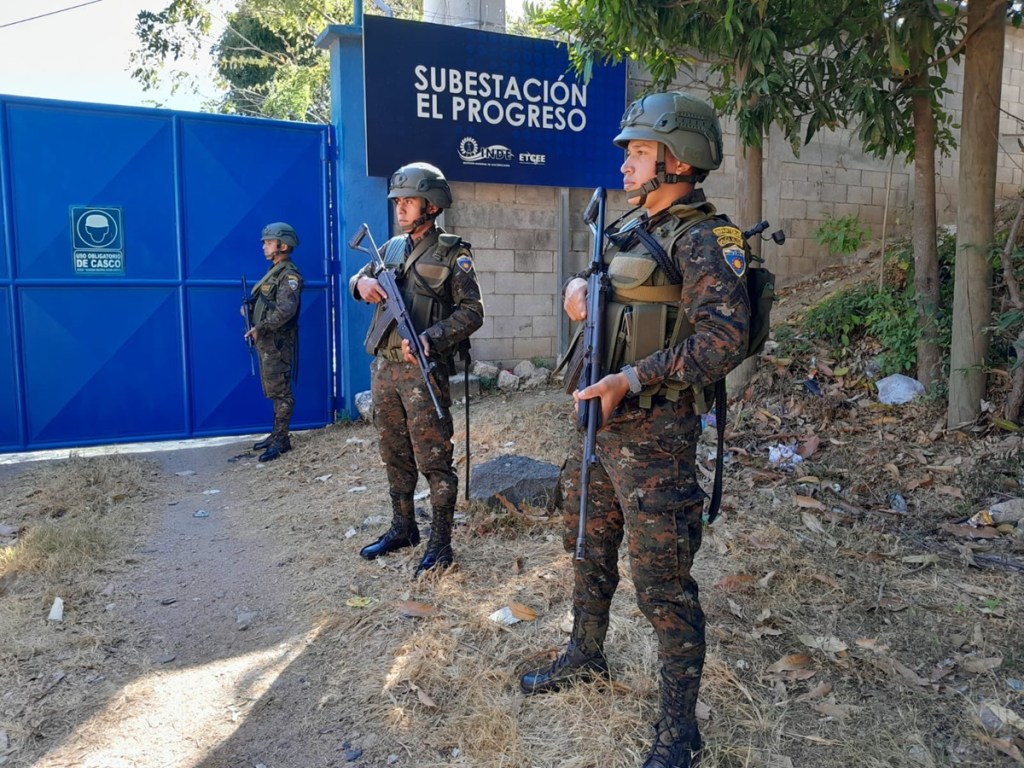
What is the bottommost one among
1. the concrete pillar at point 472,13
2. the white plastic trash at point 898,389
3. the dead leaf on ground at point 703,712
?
the dead leaf on ground at point 703,712

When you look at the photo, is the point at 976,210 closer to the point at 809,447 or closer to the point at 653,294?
the point at 809,447

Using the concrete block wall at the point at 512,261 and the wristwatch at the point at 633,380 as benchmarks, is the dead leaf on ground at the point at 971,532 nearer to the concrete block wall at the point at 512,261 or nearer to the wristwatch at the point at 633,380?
the wristwatch at the point at 633,380

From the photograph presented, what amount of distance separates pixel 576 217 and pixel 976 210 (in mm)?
3636

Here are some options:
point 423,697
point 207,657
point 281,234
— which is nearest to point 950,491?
point 423,697

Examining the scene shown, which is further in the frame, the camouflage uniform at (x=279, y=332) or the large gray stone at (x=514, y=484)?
the camouflage uniform at (x=279, y=332)

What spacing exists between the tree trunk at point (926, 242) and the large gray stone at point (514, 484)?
9.55 feet

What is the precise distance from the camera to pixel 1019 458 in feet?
14.9

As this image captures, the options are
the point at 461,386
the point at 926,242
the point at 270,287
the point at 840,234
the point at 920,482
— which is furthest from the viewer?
the point at 840,234

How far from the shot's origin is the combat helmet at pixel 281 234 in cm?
613

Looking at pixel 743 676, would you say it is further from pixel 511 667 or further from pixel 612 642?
pixel 511 667

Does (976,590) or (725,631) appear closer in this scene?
(725,631)

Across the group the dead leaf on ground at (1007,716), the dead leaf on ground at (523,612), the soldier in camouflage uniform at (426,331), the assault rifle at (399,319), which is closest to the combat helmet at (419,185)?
the soldier in camouflage uniform at (426,331)

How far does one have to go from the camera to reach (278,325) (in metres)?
6.03

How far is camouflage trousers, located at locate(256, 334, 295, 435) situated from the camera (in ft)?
20.3
